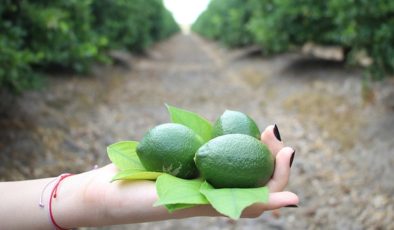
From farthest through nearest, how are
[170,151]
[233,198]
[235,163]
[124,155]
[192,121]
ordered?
[192,121], [124,155], [170,151], [235,163], [233,198]

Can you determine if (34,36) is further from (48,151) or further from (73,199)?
(73,199)

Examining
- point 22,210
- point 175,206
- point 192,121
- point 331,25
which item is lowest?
point 22,210

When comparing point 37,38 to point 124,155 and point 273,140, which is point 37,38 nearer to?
point 124,155

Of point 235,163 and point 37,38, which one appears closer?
point 235,163

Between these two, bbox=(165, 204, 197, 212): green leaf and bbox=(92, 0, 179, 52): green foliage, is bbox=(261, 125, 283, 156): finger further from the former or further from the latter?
bbox=(92, 0, 179, 52): green foliage

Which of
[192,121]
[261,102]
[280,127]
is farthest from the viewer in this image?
[261,102]

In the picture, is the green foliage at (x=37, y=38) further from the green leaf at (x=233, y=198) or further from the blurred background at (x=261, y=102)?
the green leaf at (x=233, y=198)

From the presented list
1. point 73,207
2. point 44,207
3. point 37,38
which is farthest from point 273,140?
point 37,38

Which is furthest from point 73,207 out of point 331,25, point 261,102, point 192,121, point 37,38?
point 331,25

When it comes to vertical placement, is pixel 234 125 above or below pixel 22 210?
above
